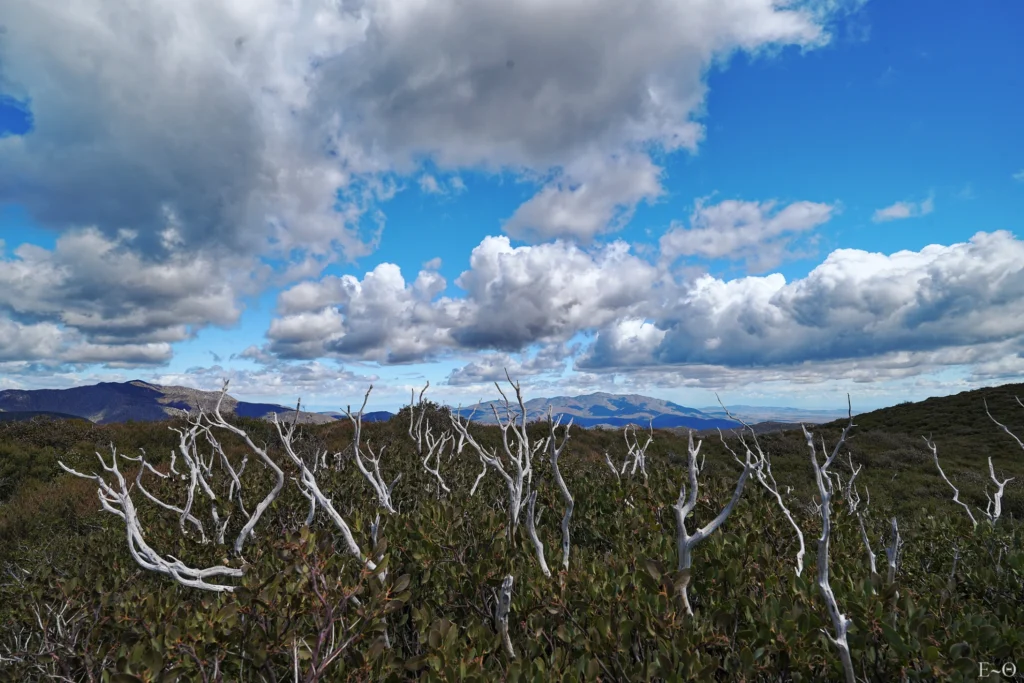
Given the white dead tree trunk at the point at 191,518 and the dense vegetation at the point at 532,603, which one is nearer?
the dense vegetation at the point at 532,603

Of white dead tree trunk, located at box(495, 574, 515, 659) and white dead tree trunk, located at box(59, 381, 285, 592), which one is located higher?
Answer: white dead tree trunk, located at box(59, 381, 285, 592)

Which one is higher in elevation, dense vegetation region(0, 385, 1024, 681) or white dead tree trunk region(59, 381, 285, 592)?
white dead tree trunk region(59, 381, 285, 592)

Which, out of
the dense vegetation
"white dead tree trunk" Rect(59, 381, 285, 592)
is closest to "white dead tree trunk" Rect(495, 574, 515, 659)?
the dense vegetation

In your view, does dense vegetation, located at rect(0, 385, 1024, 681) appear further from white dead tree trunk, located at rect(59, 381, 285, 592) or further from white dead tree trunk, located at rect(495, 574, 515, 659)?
white dead tree trunk, located at rect(59, 381, 285, 592)

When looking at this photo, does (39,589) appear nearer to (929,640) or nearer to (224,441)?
(929,640)

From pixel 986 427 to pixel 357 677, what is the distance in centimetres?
5143

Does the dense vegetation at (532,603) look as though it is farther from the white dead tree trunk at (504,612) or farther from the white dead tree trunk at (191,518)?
the white dead tree trunk at (191,518)

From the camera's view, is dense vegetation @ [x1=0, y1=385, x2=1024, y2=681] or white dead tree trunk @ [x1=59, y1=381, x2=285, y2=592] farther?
white dead tree trunk @ [x1=59, y1=381, x2=285, y2=592]

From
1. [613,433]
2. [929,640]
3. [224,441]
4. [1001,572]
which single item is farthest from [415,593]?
[613,433]

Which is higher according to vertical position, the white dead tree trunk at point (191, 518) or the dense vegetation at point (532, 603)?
the white dead tree trunk at point (191, 518)

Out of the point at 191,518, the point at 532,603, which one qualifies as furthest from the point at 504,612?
the point at 191,518

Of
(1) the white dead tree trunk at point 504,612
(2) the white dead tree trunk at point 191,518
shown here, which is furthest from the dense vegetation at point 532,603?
(2) the white dead tree trunk at point 191,518

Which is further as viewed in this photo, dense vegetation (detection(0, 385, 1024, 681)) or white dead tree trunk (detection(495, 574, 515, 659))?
white dead tree trunk (detection(495, 574, 515, 659))

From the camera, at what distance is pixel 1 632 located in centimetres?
688
